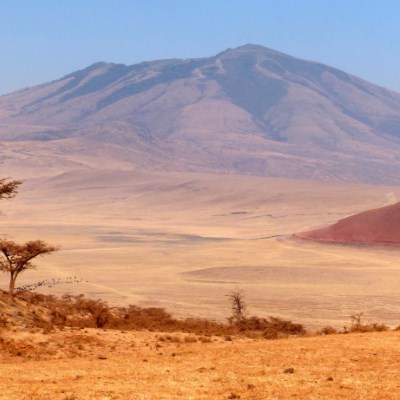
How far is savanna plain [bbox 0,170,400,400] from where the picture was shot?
562 inches

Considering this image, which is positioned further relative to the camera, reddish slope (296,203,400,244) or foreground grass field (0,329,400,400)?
reddish slope (296,203,400,244)

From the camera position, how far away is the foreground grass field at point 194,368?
43.6 feet

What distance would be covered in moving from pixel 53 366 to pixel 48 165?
170202 millimetres

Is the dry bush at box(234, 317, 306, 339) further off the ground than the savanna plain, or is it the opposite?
the savanna plain

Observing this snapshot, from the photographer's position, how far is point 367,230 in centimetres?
6825

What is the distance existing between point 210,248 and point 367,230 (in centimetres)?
1322

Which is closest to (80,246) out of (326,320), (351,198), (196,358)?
(326,320)

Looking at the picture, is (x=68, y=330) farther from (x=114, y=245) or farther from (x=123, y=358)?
(x=114, y=245)

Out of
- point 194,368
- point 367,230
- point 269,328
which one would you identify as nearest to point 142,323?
point 269,328

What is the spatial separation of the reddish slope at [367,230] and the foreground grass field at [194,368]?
149 ft

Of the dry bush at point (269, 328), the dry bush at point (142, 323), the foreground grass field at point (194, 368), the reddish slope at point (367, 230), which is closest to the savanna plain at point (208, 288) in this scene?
the foreground grass field at point (194, 368)

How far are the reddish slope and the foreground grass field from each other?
45471mm

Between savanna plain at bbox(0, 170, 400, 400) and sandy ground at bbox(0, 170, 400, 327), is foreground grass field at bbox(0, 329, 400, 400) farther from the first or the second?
sandy ground at bbox(0, 170, 400, 327)

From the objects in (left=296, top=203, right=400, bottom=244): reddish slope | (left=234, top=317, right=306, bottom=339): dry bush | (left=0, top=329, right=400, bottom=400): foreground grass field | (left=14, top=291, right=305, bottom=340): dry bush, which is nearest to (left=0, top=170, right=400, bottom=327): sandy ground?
(left=296, top=203, right=400, bottom=244): reddish slope
